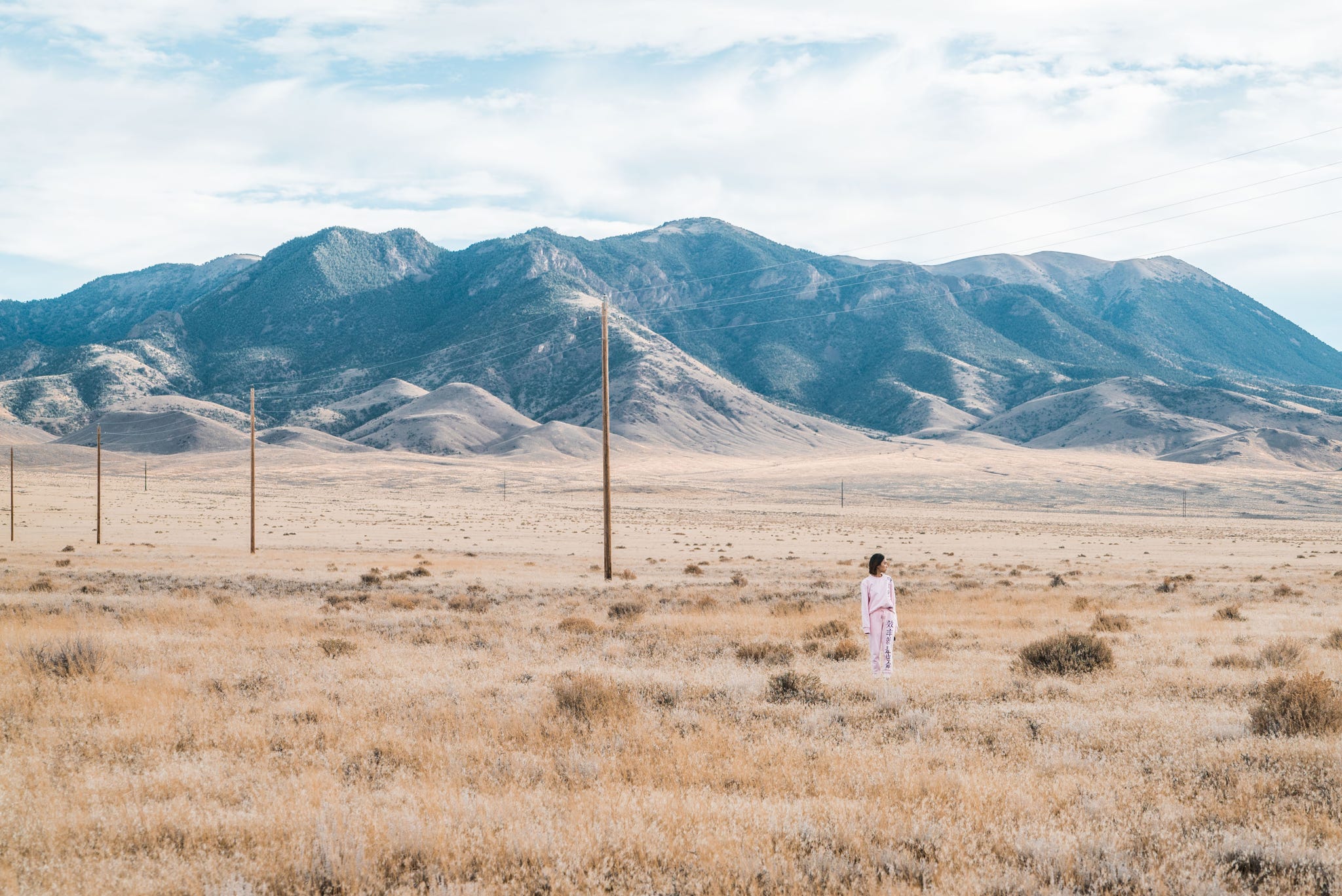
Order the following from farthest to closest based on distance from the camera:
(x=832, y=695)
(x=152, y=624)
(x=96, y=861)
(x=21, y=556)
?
(x=21, y=556) → (x=152, y=624) → (x=832, y=695) → (x=96, y=861)

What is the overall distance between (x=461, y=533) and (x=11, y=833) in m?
47.2

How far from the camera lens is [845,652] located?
13.3 meters

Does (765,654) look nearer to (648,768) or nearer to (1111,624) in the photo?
(648,768)

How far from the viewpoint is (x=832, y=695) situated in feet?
33.3

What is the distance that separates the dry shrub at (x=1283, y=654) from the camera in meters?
12.3

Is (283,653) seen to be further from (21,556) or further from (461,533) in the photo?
(461,533)

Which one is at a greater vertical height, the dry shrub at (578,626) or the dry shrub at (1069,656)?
the dry shrub at (1069,656)

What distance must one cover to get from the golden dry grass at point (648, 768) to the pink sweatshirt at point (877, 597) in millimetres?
859

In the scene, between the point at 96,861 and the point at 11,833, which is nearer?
the point at 96,861

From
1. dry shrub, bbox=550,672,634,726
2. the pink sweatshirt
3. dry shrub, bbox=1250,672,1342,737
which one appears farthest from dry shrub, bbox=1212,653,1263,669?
dry shrub, bbox=550,672,634,726


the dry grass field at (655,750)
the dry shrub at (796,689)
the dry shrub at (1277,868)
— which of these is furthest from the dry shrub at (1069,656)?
the dry shrub at (1277,868)

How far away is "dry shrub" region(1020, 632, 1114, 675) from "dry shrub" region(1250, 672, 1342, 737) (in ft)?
9.79

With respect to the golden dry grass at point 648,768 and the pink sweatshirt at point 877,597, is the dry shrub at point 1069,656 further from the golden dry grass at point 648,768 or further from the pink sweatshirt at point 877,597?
the pink sweatshirt at point 877,597

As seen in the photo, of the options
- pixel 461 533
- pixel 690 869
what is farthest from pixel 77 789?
pixel 461 533
